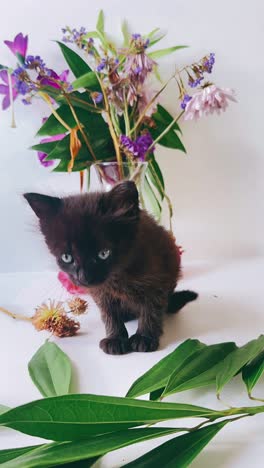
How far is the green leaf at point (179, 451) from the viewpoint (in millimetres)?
375

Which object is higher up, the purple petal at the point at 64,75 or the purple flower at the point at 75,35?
the purple flower at the point at 75,35

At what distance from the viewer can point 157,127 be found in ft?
3.04

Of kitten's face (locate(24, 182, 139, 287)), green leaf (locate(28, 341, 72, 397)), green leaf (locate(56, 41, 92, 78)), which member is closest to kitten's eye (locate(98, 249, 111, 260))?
kitten's face (locate(24, 182, 139, 287))

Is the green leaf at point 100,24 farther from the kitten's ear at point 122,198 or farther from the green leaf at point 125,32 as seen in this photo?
the kitten's ear at point 122,198

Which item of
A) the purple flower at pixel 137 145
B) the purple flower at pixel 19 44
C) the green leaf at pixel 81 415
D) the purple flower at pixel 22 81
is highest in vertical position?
the purple flower at pixel 19 44

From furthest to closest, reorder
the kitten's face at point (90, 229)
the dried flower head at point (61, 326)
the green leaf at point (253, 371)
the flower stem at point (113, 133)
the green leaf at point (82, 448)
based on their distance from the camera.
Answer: the flower stem at point (113, 133), the dried flower head at point (61, 326), the kitten's face at point (90, 229), the green leaf at point (253, 371), the green leaf at point (82, 448)

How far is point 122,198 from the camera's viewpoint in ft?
1.92

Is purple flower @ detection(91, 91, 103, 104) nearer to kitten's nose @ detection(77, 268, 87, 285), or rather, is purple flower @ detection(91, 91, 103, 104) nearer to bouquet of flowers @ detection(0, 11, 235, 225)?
bouquet of flowers @ detection(0, 11, 235, 225)

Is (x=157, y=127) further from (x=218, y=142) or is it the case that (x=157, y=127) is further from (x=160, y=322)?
(x=160, y=322)

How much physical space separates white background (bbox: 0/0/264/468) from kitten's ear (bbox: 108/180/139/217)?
0.25 meters

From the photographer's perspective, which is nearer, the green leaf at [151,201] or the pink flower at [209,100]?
the pink flower at [209,100]

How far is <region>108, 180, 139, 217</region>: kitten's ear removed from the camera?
0.58 meters

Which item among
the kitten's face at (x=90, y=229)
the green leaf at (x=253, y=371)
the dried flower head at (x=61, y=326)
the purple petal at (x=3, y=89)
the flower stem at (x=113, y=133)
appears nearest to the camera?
the green leaf at (x=253, y=371)

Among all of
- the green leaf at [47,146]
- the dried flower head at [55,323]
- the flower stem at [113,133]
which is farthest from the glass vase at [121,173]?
the dried flower head at [55,323]
